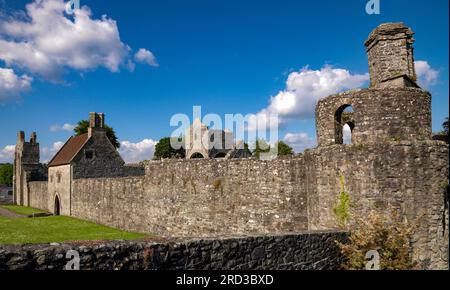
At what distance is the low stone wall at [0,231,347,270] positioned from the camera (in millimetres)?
5617

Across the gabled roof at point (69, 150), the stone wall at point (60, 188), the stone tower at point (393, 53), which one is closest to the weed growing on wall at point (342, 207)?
the stone tower at point (393, 53)

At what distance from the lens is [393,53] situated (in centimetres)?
1270

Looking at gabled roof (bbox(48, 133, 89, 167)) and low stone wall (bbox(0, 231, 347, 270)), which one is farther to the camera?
gabled roof (bbox(48, 133, 89, 167))

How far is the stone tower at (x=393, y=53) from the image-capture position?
41.3 ft

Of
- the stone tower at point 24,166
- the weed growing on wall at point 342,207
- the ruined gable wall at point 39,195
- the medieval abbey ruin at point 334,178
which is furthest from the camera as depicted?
the stone tower at point 24,166

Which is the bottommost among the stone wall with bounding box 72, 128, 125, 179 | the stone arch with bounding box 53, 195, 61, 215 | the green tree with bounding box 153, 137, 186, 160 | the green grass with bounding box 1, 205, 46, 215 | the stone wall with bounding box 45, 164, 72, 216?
the green grass with bounding box 1, 205, 46, 215

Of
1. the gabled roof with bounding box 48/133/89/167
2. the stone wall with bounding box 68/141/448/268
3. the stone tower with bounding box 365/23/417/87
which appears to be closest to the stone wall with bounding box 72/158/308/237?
the stone wall with bounding box 68/141/448/268

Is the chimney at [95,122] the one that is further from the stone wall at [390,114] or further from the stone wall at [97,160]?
the stone wall at [390,114]

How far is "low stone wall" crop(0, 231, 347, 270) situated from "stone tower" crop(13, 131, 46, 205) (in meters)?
49.2

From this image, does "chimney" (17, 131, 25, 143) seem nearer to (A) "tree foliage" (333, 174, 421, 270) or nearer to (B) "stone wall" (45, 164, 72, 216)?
(B) "stone wall" (45, 164, 72, 216)

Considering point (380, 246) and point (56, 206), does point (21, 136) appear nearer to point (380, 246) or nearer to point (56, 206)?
point (56, 206)

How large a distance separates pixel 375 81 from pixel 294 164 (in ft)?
13.3

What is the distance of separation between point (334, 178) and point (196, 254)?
514 cm

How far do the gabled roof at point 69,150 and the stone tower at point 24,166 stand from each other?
42.5 ft
